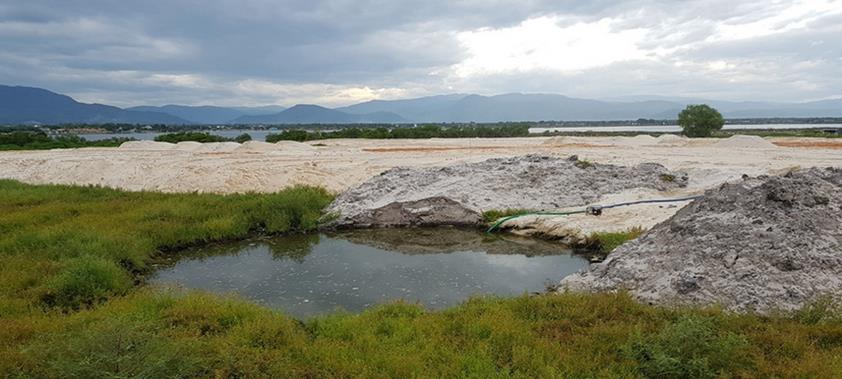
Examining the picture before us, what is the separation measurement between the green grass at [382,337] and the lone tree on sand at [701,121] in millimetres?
56776

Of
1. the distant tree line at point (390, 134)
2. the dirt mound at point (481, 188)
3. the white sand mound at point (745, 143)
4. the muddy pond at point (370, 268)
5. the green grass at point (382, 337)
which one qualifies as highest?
the distant tree line at point (390, 134)

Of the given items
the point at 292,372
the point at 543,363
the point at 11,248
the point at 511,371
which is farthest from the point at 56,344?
the point at 11,248

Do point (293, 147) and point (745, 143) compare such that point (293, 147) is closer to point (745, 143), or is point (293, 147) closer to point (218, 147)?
point (218, 147)

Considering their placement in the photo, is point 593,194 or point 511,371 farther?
point 593,194

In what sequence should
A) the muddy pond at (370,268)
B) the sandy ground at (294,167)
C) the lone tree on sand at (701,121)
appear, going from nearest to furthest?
the muddy pond at (370,268) < the sandy ground at (294,167) < the lone tree on sand at (701,121)

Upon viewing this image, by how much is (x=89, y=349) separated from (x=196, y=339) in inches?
47.2

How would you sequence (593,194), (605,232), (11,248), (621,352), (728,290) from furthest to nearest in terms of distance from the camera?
(593,194), (605,232), (11,248), (728,290), (621,352)

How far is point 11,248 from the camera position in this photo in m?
11.2

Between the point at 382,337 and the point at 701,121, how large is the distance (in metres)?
59.8

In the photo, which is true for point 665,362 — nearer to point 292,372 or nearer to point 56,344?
point 292,372

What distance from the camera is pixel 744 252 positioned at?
325 inches

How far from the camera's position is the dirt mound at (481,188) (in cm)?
1609

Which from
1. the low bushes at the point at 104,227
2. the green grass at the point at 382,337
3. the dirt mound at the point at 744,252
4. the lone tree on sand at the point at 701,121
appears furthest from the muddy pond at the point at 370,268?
the lone tree on sand at the point at 701,121

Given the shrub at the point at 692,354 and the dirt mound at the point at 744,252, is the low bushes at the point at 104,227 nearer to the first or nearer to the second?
the shrub at the point at 692,354
